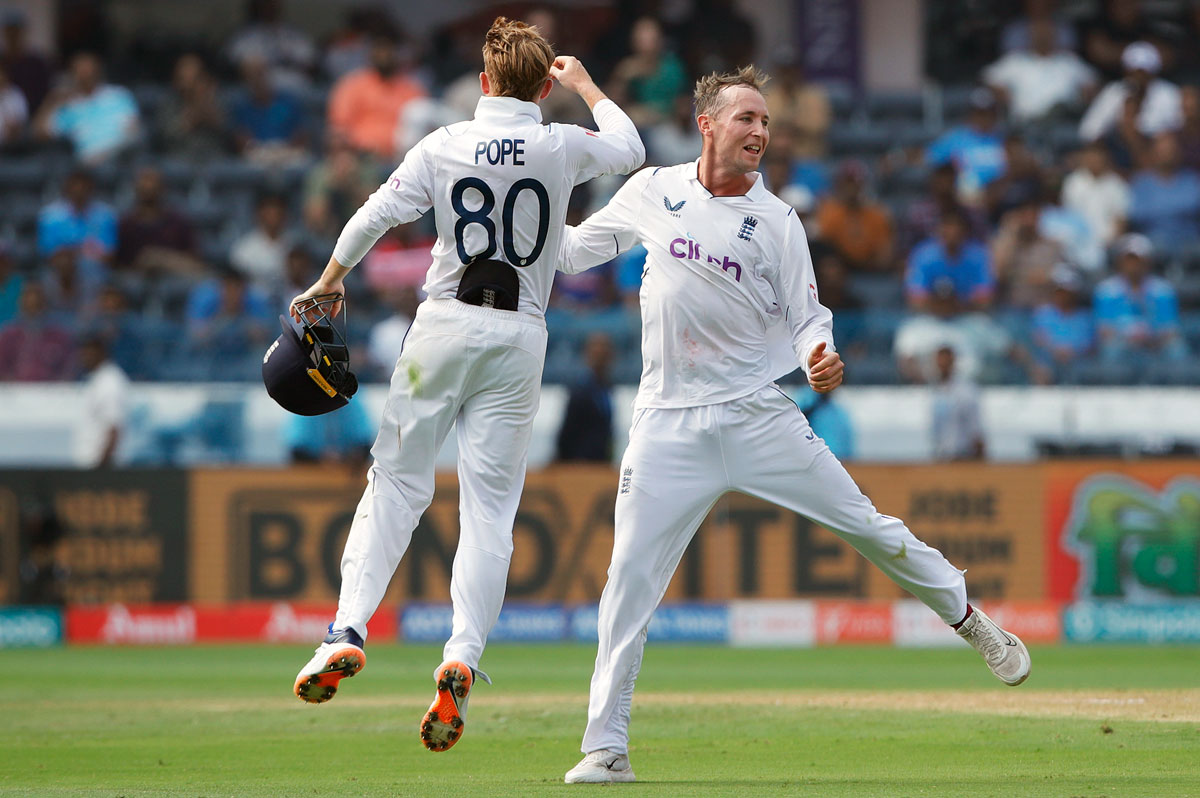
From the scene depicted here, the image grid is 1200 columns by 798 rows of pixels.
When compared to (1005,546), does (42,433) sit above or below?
above

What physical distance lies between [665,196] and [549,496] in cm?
799

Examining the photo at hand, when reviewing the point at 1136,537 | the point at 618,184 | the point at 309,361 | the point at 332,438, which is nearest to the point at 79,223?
the point at 332,438

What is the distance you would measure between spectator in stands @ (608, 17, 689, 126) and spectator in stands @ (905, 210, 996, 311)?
3.66 meters

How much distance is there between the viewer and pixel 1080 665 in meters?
12.0

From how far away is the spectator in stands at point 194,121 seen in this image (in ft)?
60.2

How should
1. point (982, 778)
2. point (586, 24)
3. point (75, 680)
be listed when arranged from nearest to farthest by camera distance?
point (982, 778) < point (75, 680) < point (586, 24)

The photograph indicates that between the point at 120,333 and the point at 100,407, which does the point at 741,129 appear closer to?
the point at 100,407

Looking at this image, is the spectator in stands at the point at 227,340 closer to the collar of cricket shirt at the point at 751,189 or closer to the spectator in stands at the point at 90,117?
the spectator in stands at the point at 90,117

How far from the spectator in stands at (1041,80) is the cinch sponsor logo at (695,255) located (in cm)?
1265

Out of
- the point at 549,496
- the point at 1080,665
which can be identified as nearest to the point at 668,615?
the point at 549,496

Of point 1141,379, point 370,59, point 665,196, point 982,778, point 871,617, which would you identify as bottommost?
point 871,617

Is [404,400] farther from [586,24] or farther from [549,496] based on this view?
[586,24]

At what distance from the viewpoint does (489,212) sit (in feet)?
21.5

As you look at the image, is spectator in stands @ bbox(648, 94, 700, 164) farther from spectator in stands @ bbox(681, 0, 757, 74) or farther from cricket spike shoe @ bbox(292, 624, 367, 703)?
cricket spike shoe @ bbox(292, 624, 367, 703)
